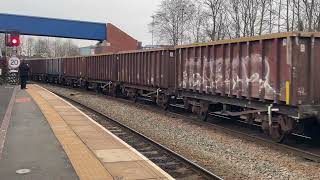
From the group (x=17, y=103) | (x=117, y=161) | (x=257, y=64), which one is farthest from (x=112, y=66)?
(x=117, y=161)

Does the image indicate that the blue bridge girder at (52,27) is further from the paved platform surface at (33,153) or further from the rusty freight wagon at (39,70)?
the paved platform surface at (33,153)

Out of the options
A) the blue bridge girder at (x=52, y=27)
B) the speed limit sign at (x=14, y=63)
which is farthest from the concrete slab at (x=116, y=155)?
the blue bridge girder at (x=52, y=27)

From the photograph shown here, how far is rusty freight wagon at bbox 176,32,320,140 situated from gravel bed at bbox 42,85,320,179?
88cm

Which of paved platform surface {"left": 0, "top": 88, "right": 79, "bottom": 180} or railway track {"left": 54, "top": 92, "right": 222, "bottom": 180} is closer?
paved platform surface {"left": 0, "top": 88, "right": 79, "bottom": 180}

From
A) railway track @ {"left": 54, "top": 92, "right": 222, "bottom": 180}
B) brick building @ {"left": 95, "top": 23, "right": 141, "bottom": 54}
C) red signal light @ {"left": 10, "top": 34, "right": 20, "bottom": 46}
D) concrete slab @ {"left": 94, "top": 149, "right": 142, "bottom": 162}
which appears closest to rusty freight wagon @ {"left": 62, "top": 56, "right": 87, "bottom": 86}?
red signal light @ {"left": 10, "top": 34, "right": 20, "bottom": 46}

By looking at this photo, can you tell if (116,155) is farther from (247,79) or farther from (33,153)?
(247,79)

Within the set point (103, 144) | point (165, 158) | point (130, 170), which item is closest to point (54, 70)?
point (103, 144)

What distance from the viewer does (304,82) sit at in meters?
11.2

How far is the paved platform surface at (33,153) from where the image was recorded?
7828 millimetres

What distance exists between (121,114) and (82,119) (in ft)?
12.9

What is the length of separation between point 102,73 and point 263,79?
19713 millimetres

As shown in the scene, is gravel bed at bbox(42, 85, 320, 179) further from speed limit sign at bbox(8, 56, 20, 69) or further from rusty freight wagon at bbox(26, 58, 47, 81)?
rusty freight wagon at bbox(26, 58, 47, 81)

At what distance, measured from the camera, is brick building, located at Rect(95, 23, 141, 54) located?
227ft

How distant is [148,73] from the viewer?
2211cm
